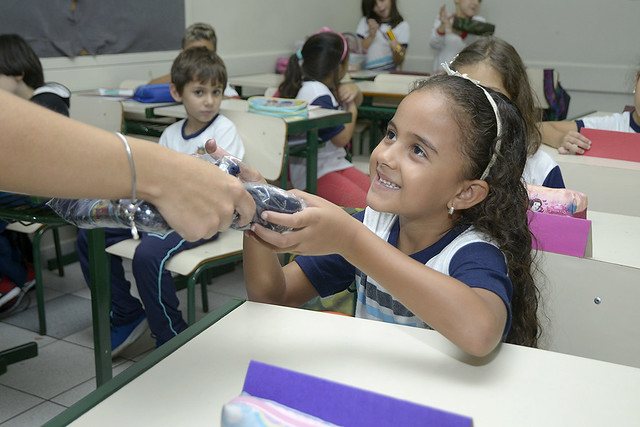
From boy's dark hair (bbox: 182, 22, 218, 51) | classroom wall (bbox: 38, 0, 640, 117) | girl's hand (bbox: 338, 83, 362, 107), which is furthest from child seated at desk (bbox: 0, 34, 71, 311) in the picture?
classroom wall (bbox: 38, 0, 640, 117)

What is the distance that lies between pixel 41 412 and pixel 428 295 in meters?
1.66

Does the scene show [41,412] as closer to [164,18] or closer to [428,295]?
[428,295]

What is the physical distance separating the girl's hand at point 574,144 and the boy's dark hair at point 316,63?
4.85 feet

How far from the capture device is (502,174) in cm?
115

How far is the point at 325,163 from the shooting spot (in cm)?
323

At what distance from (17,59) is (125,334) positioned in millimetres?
1460

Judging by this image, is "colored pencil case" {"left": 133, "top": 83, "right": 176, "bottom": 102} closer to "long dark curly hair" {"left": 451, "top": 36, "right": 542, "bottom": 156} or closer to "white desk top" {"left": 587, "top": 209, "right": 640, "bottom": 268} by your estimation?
"long dark curly hair" {"left": 451, "top": 36, "right": 542, "bottom": 156}

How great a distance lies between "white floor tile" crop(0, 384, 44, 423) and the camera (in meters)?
2.03

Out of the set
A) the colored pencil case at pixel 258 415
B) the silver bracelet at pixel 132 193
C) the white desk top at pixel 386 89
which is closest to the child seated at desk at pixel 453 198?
the silver bracelet at pixel 132 193

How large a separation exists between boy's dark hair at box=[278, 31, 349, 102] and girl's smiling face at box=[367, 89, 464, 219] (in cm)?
238

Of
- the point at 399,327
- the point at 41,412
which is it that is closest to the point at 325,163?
the point at 41,412

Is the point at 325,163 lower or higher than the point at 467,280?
lower

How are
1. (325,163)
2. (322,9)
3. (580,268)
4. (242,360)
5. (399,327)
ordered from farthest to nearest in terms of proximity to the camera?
(322,9) < (325,163) < (580,268) < (399,327) < (242,360)

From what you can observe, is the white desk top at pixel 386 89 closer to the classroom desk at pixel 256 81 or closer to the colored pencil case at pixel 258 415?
the classroom desk at pixel 256 81
